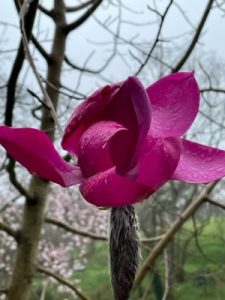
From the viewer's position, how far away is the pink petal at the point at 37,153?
0.96 feet

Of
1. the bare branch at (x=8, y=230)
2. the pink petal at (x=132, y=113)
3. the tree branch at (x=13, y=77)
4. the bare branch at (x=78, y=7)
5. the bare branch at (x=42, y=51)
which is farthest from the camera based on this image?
the bare branch at (x=78, y=7)

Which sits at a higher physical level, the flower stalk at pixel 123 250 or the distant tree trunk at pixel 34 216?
the flower stalk at pixel 123 250

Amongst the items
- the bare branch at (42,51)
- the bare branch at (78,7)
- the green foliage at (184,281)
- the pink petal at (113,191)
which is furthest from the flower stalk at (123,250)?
the green foliage at (184,281)

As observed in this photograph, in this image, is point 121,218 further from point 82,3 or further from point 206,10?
point 82,3

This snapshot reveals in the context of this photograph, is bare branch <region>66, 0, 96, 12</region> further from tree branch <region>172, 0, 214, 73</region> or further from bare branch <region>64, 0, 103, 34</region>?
tree branch <region>172, 0, 214, 73</region>

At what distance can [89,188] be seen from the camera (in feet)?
0.95

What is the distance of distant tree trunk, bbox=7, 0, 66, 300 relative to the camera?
1.38m

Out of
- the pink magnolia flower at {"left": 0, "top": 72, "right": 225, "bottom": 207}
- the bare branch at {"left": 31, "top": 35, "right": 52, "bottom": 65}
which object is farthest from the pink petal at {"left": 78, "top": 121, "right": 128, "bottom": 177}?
the bare branch at {"left": 31, "top": 35, "right": 52, "bottom": 65}

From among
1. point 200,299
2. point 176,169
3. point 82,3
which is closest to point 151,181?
point 176,169

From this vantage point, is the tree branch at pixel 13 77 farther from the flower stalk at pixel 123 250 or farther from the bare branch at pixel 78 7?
the flower stalk at pixel 123 250

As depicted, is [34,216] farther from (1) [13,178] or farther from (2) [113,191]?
(2) [113,191]

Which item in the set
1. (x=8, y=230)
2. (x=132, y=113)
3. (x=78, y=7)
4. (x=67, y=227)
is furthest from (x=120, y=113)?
(x=67, y=227)

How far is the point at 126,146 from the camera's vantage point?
0.29 m

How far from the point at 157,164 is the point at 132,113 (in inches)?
1.2
